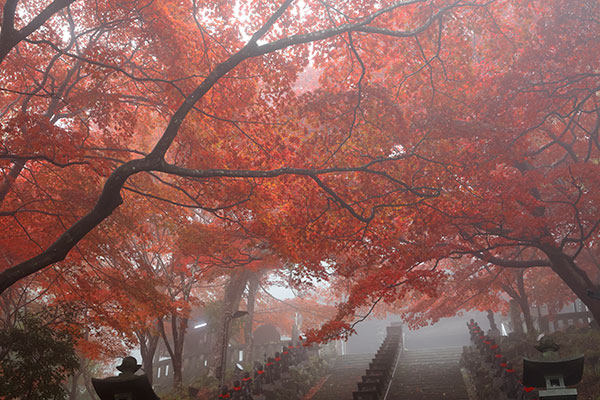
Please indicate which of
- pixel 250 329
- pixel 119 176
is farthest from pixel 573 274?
pixel 250 329

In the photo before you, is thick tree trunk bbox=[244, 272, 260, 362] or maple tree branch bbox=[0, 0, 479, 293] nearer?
maple tree branch bbox=[0, 0, 479, 293]

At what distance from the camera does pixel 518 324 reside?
71.9 ft

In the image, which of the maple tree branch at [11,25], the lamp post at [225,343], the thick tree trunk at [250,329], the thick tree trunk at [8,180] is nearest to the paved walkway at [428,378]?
the lamp post at [225,343]

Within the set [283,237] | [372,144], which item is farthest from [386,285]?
[372,144]

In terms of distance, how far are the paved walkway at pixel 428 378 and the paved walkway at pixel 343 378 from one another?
1754 mm

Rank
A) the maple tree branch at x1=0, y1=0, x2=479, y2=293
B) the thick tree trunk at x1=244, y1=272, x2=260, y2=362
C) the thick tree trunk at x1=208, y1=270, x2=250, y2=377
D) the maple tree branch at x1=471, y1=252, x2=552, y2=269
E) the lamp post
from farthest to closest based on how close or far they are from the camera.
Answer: the thick tree trunk at x1=244, y1=272, x2=260, y2=362
the thick tree trunk at x1=208, y1=270, x2=250, y2=377
the lamp post
the maple tree branch at x1=471, y1=252, x2=552, y2=269
the maple tree branch at x1=0, y1=0, x2=479, y2=293

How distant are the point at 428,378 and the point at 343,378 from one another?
13.2 ft

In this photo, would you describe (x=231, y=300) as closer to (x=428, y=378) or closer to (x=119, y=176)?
(x=428, y=378)

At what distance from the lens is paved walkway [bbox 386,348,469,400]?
14.4m

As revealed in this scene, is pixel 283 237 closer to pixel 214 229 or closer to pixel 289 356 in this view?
pixel 214 229

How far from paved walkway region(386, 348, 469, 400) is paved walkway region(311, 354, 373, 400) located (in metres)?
1.75

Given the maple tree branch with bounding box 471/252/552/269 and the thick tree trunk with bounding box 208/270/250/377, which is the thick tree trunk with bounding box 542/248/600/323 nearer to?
the maple tree branch with bounding box 471/252/552/269

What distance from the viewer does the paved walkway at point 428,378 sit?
14375 millimetres

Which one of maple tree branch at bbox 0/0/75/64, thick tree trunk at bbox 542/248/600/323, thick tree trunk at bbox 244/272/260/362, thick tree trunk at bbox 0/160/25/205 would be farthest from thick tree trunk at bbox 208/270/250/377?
maple tree branch at bbox 0/0/75/64
